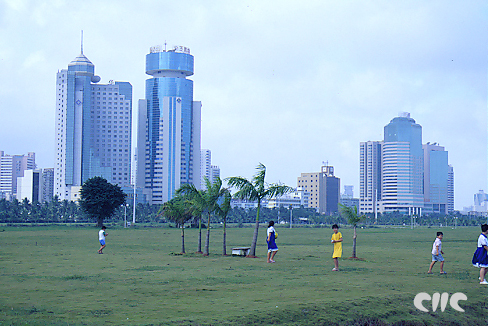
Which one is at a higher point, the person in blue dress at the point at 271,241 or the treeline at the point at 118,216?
the person in blue dress at the point at 271,241

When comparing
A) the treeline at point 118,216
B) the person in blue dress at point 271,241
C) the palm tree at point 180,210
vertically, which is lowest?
the treeline at point 118,216

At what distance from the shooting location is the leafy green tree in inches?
3462

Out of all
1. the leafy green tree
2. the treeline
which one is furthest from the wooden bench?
the treeline

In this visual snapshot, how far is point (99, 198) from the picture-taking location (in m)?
87.8

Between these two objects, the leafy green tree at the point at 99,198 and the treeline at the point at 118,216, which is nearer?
the leafy green tree at the point at 99,198

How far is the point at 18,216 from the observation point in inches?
4867

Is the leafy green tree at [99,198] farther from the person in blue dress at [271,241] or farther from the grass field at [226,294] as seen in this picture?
the person in blue dress at [271,241]

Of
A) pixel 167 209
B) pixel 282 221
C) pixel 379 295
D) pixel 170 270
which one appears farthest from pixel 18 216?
pixel 379 295

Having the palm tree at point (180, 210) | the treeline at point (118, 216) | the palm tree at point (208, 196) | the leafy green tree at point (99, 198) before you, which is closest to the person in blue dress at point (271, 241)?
the palm tree at point (208, 196)

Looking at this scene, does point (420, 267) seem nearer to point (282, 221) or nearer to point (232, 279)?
point (232, 279)

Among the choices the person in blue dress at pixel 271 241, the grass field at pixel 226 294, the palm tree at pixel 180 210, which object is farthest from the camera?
the palm tree at pixel 180 210

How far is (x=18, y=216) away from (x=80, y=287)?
117m

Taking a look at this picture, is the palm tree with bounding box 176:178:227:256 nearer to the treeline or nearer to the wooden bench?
the wooden bench

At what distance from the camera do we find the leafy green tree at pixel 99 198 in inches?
3462
